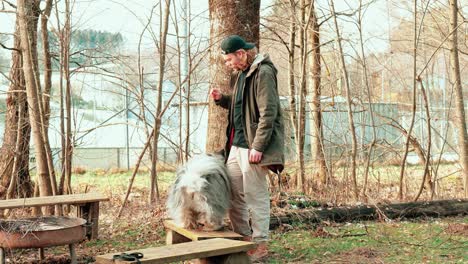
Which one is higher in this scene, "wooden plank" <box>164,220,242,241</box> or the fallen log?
"wooden plank" <box>164,220,242,241</box>

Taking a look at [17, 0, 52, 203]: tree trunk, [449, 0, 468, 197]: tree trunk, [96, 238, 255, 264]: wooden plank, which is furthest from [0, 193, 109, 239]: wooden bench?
[449, 0, 468, 197]: tree trunk

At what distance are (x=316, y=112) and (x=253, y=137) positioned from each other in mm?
5281

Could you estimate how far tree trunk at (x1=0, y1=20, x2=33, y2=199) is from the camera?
9.24 meters

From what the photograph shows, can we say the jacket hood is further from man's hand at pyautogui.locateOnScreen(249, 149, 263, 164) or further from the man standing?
man's hand at pyautogui.locateOnScreen(249, 149, 263, 164)

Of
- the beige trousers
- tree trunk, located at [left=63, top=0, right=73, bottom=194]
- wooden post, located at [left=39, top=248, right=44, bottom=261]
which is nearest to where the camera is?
the beige trousers

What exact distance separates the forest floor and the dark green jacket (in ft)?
3.34

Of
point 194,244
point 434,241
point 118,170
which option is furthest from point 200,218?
point 118,170

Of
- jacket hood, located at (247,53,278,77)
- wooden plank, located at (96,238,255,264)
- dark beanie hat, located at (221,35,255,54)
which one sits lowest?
wooden plank, located at (96,238,255,264)

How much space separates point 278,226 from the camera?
7.18 meters

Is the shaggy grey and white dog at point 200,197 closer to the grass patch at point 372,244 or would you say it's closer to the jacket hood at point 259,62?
the grass patch at point 372,244

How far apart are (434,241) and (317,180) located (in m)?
2.87

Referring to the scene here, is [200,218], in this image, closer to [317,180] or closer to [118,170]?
[317,180]

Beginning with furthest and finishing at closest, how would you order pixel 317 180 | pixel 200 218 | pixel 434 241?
pixel 317 180
pixel 434 241
pixel 200 218

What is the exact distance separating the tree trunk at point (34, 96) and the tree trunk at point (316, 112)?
375 cm
